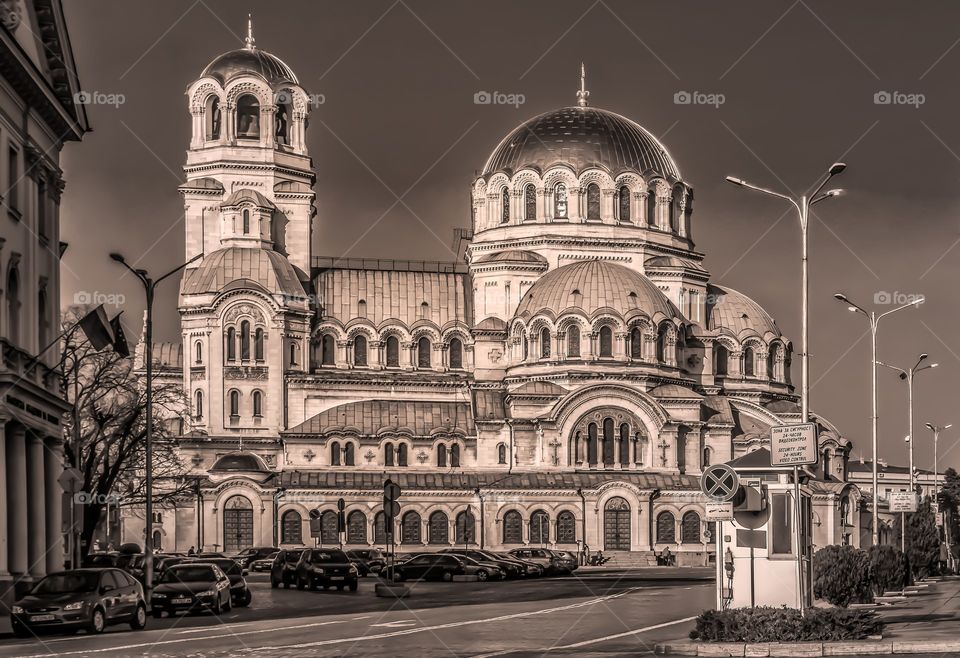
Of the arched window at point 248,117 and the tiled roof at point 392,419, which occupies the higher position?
the arched window at point 248,117

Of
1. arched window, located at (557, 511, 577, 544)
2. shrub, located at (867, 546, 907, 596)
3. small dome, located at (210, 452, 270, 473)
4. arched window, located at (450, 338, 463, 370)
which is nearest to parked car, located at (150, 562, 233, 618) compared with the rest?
shrub, located at (867, 546, 907, 596)

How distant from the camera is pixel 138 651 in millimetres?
25922

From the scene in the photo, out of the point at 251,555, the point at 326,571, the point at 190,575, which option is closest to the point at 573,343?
the point at 251,555

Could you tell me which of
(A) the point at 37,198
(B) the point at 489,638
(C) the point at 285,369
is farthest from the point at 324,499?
(B) the point at 489,638

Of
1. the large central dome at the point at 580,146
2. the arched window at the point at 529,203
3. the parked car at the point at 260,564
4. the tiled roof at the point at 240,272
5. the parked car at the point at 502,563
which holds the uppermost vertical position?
the large central dome at the point at 580,146

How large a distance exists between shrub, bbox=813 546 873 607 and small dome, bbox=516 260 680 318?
54.9 metres

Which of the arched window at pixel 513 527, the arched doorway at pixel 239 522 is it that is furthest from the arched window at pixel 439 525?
the arched doorway at pixel 239 522

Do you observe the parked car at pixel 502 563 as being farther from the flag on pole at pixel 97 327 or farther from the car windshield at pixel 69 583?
the car windshield at pixel 69 583

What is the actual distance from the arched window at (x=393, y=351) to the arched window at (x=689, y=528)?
66.0ft

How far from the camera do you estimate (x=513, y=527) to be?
89.2 meters

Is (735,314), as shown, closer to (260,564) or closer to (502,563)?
(260,564)

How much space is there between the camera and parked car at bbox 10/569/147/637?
3038cm

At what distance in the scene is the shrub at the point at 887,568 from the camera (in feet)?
141

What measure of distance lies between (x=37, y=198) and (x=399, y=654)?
1993cm
